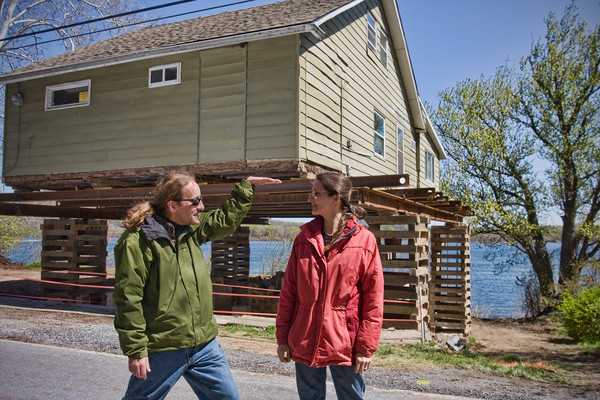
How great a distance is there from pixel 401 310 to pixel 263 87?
579 cm

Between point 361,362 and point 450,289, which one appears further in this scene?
point 450,289

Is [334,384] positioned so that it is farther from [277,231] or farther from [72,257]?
[277,231]

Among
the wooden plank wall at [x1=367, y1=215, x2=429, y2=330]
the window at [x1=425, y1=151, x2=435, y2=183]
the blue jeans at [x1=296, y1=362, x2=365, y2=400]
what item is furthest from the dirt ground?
the window at [x1=425, y1=151, x2=435, y2=183]

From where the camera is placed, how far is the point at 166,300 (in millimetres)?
2932

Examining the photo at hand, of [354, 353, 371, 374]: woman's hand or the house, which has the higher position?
the house

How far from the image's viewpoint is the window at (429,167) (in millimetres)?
21953

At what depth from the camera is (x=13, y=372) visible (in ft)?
19.7

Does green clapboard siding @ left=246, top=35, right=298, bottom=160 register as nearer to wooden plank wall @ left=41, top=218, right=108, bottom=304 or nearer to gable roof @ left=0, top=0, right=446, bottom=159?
gable roof @ left=0, top=0, right=446, bottom=159

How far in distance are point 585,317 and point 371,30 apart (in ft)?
35.9

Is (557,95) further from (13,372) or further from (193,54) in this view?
(13,372)

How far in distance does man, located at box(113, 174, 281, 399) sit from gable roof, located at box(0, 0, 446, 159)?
748 cm

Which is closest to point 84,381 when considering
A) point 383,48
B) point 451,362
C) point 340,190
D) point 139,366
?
point 139,366

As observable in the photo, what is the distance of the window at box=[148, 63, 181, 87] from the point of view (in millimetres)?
11656

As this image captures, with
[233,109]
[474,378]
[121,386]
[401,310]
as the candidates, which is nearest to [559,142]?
[401,310]
